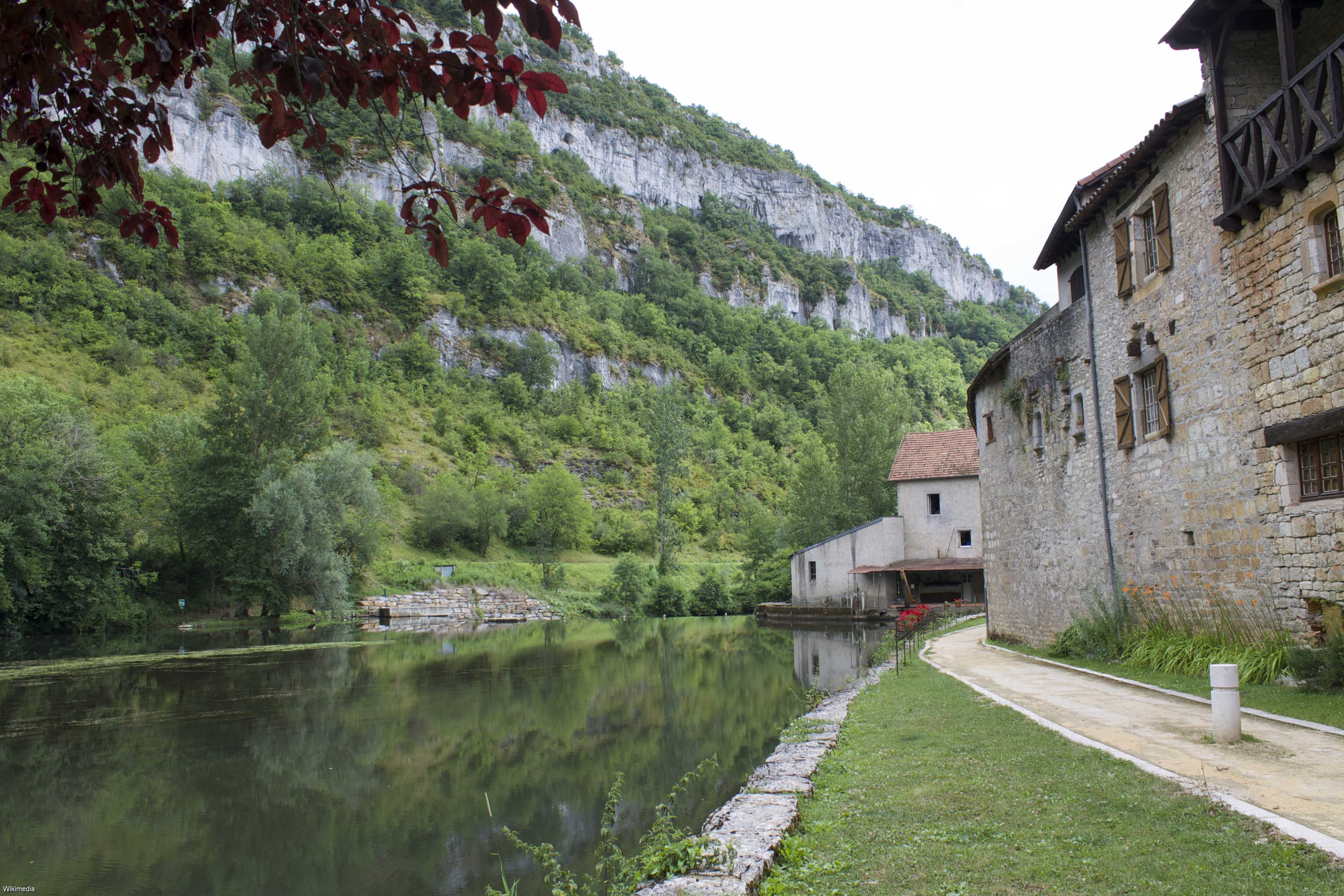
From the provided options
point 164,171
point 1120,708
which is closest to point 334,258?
point 164,171

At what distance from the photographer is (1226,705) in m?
6.70

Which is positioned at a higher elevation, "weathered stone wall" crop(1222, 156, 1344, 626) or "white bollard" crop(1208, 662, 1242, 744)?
"weathered stone wall" crop(1222, 156, 1344, 626)

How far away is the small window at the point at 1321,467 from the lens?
354 inches

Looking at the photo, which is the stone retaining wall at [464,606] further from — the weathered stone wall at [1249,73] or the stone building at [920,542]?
the weathered stone wall at [1249,73]

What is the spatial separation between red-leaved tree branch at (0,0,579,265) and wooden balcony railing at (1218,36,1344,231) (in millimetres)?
9352

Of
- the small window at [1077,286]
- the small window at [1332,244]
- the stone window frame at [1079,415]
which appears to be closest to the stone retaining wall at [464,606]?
the stone window frame at [1079,415]

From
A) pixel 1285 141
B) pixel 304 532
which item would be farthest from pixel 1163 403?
pixel 304 532

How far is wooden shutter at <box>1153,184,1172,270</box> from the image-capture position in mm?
12297

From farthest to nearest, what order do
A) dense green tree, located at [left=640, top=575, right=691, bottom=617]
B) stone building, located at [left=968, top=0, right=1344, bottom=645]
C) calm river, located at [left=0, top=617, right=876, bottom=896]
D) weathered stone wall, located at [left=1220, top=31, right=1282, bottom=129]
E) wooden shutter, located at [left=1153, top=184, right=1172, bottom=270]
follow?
dense green tree, located at [left=640, top=575, right=691, bottom=617], wooden shutter, located at [left=1153, top=184, right=1172, bottom=270], weathered stone wall, located at [left=1220, top=31, right=1282, bottom=129], stone building, located at [left=968, top=0, right=1344, bottom=645], calm river, located at [left=0, top=617, right=876, bottom=896]

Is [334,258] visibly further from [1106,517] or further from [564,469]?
[1106,517]

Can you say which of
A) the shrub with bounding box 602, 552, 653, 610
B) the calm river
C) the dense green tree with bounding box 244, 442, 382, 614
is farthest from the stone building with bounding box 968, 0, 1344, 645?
the shrub with bounding box 602, 552, 653, 610

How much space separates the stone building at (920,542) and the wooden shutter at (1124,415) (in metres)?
21.0

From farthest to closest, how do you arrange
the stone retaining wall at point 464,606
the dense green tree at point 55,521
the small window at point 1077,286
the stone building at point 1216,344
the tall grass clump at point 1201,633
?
the stone retaining wall at point 464,606 < the dense green tree at point 55,521 < the small window at point 1077,286 < the tall grass clump at point 1201,633 < the stone building at point 1216,344

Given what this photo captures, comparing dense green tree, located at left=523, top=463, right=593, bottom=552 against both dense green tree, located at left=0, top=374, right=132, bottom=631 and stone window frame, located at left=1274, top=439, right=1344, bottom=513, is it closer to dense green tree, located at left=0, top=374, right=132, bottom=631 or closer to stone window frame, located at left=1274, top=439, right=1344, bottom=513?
dense green tree, located at left=0, top=374, right=132, bottom=631
